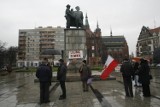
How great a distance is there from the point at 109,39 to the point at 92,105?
464ft

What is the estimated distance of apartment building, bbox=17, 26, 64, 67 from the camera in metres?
134

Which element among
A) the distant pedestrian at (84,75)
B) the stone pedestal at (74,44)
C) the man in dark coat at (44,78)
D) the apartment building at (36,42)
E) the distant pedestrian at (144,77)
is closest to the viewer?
the man in dark coat at (44,78)

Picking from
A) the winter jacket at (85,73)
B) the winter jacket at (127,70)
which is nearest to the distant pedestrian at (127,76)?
the winter jacket at (127,70)

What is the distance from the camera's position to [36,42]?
5354 inches

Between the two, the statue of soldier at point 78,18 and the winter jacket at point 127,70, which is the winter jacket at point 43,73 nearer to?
the winter jacket at point 127,70

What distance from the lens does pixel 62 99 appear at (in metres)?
10.3

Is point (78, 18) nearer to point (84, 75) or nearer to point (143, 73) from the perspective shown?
point (84, 75)

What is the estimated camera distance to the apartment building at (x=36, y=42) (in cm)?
13384

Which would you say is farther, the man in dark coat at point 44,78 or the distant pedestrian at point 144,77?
the distant pedestrian at point 144,77

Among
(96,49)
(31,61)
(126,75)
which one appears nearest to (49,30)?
(31,61)

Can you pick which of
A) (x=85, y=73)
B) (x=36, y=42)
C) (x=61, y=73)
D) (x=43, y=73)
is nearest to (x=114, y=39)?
(x=36, y=42)

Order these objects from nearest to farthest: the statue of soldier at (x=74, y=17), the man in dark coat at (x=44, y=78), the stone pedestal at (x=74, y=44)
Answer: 1. the man in dark coat at (x=44, y=78)
2. the stone pedestal at (x=74, y=44)
3. the statue of soldier at (x=74, y=17)

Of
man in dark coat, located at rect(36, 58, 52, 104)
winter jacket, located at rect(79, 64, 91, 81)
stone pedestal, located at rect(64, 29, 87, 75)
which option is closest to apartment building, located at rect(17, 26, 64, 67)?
stone pedestal, located at rect(64, 29, 87, 75)

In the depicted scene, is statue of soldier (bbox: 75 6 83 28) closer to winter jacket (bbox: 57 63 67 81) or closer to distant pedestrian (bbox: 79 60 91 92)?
distant pedestrian (bbox: 79 60 91 92)
